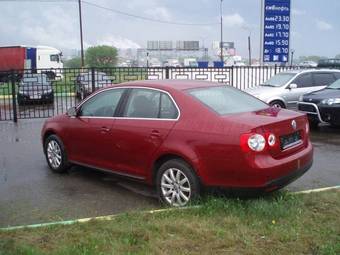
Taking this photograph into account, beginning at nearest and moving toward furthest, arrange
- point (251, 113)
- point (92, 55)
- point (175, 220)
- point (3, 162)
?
1. point (175, 220)
2. point (251, 113)
3. point (3, 162)
4. point (92, 55)

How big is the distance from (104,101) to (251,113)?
230cm

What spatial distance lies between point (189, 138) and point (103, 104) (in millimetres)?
1959

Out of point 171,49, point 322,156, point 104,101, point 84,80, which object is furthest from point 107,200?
point 171,49

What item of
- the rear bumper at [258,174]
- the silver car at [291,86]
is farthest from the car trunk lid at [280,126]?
the silver car at [291,86]

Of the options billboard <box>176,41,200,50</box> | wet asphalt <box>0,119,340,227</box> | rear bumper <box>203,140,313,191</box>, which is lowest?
wet asphalt <box>0,119,340,227</box>

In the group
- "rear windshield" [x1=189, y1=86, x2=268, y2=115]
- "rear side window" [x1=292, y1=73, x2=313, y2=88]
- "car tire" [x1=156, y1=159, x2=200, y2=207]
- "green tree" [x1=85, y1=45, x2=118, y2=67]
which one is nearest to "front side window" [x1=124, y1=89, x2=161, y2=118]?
"rear windshield" [x1=189, y1=86, x2=268, y2=115]

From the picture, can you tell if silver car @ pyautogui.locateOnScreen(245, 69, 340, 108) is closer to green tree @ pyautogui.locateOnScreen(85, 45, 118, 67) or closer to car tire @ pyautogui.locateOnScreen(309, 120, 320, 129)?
car tire @ pyautogui.locateOnScreen(309, 120, 320, 129)

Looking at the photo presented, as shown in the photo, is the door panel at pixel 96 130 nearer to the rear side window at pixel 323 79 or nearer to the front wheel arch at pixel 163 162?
the front wheel arch at pixel 163 162

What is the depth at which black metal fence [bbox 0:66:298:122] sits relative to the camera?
16.8 metres

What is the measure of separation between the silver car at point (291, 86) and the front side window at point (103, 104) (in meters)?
7.79

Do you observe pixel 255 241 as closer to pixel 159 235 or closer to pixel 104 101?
pixel 159 235

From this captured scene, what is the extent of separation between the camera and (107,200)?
21.9 ft

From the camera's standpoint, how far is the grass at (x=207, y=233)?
4570mm

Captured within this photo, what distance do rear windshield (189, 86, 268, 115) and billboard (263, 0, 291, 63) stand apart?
1447 cm
